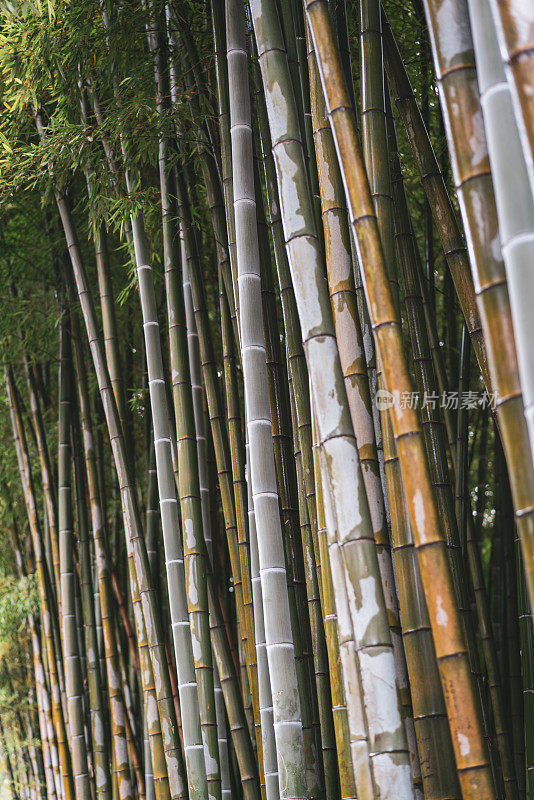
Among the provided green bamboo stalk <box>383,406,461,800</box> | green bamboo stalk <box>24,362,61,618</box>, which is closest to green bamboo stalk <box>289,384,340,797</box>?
green bamboo stalk <box>383,406,461,800</box>

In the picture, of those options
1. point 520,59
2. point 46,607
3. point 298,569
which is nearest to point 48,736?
point 46,607

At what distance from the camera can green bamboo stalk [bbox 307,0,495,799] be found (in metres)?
1.35

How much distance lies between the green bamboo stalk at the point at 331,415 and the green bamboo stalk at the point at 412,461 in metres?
0.17

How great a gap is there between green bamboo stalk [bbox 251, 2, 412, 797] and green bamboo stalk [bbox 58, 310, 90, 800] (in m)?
2.12

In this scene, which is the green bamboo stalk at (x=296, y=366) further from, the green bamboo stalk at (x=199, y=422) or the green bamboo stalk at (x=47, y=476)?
the green bamboo stalk at (x=47, y=476)

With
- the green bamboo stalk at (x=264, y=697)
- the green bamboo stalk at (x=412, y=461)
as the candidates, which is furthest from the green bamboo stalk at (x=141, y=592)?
the green bamboo stalk at (x=412, y=461)

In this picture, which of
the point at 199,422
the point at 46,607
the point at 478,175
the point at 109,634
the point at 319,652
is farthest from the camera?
the point at 46,607

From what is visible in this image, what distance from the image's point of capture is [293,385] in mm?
2156

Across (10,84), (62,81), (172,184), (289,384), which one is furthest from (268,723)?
(10,84)

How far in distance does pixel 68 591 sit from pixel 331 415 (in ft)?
7.52

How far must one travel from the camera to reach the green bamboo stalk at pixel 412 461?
4.42 feet

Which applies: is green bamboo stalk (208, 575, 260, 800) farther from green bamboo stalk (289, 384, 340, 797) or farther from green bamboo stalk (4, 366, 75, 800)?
green bamboo stalk (4, 366, 75, 800)

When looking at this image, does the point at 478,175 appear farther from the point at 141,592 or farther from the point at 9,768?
the point at 9,768

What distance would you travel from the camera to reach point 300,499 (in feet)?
7.31
